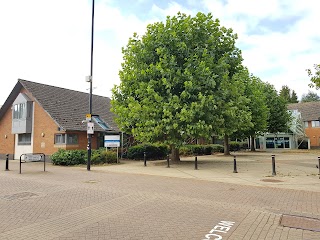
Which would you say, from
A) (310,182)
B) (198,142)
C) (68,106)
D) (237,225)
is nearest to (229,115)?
(310,182)

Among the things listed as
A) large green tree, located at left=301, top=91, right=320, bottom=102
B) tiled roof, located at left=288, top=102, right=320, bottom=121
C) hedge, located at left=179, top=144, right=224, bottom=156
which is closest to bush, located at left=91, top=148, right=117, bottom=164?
hedge, located at left=179, top=144, right=224, bottom=156

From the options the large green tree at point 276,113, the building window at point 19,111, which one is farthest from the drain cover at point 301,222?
the large green tree at point 276,113

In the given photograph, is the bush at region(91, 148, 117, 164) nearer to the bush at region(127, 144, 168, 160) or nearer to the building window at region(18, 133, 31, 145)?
the bush at region(127, 144, 168, 160)

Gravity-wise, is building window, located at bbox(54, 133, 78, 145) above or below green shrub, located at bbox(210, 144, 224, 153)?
above

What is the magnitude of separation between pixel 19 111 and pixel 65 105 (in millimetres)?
4681

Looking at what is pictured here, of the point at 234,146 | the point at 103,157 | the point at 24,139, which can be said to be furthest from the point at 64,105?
the point at 234,146

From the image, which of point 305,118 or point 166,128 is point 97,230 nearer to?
point 166,128

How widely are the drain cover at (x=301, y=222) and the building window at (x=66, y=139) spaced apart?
19190mm

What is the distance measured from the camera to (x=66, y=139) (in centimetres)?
2272

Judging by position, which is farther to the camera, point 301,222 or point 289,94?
point 289,94

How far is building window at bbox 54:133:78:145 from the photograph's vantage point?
22.8 metres

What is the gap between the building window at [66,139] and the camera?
74.8 feet

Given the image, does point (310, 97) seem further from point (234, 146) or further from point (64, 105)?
point (64, 105)

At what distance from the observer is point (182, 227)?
571 cm
